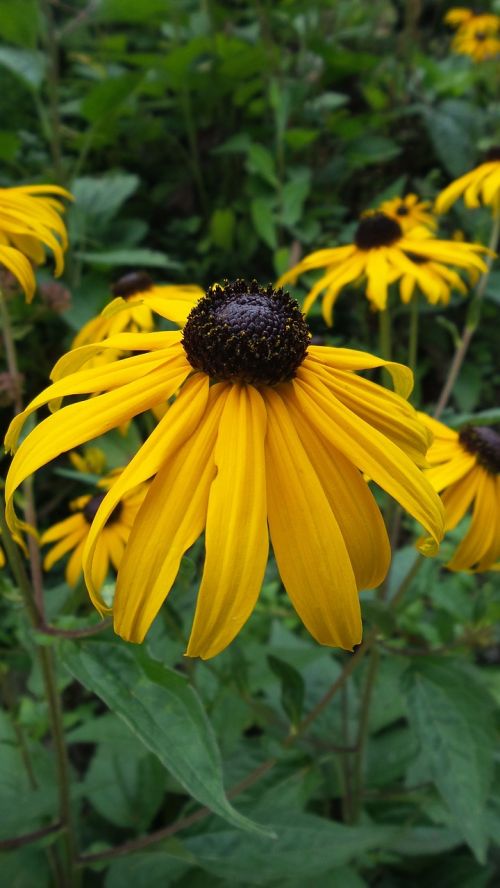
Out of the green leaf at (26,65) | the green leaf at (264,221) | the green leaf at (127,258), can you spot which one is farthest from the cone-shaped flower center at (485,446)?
the green leaf at (26,65)

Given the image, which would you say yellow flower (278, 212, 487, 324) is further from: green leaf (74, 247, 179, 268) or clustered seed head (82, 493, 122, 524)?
green leaf (74, 247, 179, 268)

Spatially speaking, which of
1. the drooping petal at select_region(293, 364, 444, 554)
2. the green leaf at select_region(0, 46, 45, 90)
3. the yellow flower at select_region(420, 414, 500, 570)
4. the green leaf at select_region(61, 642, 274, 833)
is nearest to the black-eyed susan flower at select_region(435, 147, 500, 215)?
the yellow flower at select_region(420, 414, 500, 570)

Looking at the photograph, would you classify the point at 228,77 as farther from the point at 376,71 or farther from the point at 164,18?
the point at 376,71

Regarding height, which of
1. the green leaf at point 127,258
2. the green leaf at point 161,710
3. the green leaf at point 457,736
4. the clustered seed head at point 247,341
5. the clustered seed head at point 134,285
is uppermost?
the green leaf at point 127,258

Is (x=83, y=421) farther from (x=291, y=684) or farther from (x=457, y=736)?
(x=457, y=736)

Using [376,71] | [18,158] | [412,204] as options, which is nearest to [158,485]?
[412,204]

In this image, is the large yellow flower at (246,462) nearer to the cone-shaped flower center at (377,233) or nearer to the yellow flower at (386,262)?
the yellow flower at (386,262)
